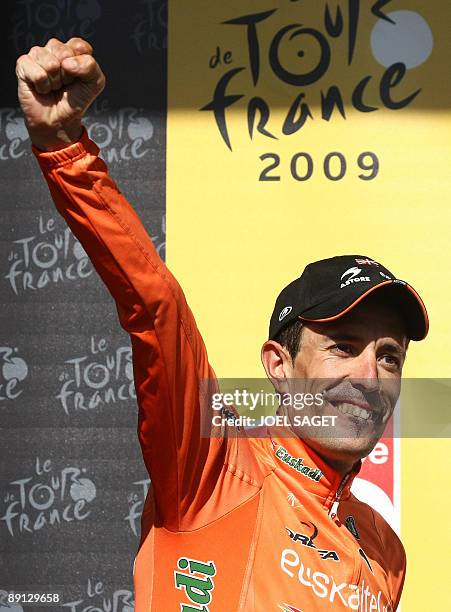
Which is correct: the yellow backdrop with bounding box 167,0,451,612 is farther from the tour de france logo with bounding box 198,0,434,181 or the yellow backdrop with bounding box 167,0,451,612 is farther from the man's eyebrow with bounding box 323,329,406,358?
the man's eyebrow with bounding box 323,329,406,358

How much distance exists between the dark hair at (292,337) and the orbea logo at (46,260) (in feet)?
2.99

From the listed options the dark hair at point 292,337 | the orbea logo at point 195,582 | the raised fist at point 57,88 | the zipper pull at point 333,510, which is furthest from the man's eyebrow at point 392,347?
the raised fist at point 57,88

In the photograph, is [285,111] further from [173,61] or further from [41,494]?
[41,494]

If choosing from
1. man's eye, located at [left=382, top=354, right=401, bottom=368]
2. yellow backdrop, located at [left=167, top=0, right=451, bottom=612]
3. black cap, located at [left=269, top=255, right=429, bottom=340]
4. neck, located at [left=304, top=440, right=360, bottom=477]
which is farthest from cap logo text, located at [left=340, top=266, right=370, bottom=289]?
yellow backdrop, located at [left=167, top=0, right=451, bottom=612]

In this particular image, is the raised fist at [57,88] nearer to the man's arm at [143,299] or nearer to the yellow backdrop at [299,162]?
the man's arm at [143,299]

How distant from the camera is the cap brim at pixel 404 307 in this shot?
1.48 m

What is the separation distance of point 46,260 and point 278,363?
954 mm

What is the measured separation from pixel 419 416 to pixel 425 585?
354 mm

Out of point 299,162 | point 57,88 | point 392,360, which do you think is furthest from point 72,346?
point 57,88

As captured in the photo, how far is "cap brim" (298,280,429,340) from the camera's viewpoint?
1.48m

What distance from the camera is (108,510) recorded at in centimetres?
235

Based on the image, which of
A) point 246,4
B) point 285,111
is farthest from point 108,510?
point 246,4

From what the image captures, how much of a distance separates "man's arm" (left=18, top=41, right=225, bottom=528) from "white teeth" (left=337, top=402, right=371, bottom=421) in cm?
20

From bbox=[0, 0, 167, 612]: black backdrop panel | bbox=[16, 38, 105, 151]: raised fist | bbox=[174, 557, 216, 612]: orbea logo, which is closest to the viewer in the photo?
bbox=[16, 38, 105, 151]: raised fist
